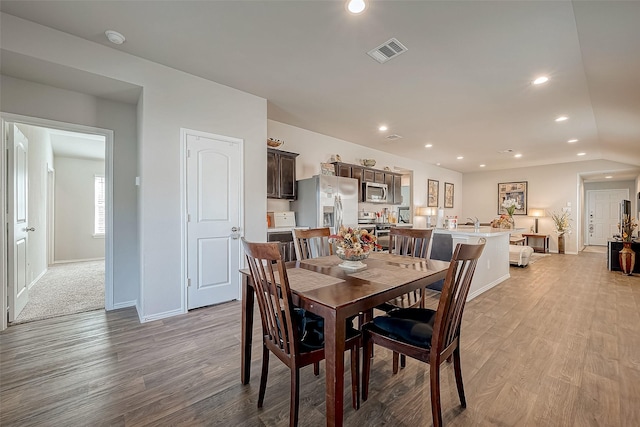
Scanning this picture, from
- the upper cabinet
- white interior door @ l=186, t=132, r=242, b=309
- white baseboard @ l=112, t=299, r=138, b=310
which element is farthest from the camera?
the upper cabinet

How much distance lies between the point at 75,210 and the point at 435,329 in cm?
850

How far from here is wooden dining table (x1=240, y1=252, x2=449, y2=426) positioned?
4.15ft

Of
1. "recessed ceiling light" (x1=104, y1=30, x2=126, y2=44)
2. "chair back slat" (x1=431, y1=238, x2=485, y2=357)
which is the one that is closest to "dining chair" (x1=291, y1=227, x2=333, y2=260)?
"chair back slat" (x1=431, y1=238, x2=485, y2=357)

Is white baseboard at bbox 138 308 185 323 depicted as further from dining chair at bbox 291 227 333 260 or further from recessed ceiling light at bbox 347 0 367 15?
recessed ceiling light at bbox 347 0 367 15

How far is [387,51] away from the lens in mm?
2625

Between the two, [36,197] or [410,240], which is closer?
[410,240]

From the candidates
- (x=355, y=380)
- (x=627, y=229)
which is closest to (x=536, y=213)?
(x=627, y=229)

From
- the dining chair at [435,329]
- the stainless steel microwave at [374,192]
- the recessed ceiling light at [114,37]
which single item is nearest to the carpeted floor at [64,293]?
the recessed ceiling light at [114,37]

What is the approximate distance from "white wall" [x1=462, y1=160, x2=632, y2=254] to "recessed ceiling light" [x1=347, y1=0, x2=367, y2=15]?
9.42 metres

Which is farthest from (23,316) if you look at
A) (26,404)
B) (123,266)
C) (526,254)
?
(526,254)

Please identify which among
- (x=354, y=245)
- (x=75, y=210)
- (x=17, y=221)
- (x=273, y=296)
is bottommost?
(x=273, y=296)

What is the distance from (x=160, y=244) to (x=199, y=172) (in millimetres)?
923

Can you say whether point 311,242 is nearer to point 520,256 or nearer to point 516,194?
point 520,256

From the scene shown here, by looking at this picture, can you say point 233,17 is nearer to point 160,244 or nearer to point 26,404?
point 160,244
